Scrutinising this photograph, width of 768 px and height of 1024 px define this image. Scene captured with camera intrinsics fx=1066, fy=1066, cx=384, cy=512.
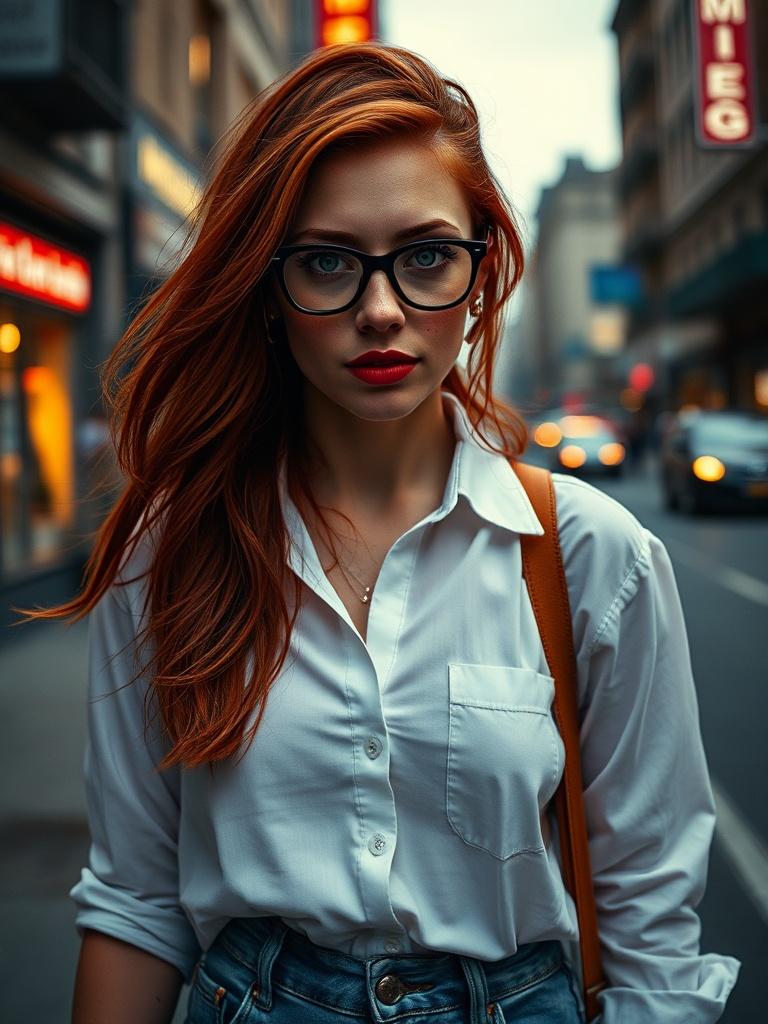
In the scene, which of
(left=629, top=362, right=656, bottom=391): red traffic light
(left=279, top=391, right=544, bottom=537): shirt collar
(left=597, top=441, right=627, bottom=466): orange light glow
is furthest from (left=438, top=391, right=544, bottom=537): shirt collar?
(left=629, top=362, right=656, bottom=391): red traffic light

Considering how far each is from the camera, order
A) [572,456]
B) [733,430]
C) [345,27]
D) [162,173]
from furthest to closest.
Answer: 1. [572,456]
2. [733,430]
3. [162,173]
4. [345,27]

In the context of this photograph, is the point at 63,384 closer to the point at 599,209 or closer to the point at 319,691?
the point at 319,691

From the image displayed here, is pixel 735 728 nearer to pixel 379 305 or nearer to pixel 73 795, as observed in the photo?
pixel 73 795

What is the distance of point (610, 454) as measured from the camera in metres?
26.7

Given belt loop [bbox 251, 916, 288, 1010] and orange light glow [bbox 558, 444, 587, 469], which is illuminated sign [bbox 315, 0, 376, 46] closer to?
belt loop [bbox 251, 916, 288, 1010]

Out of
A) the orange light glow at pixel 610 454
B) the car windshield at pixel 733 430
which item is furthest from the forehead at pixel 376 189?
the orange light glow at pixel 610 454

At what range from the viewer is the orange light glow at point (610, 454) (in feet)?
87.2

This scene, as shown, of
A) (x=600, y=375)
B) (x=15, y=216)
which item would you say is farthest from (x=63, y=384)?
(x=600, y=375)

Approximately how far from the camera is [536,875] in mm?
1473

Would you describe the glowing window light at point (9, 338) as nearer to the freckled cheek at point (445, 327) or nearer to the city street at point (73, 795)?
the city street at point (73, 795)

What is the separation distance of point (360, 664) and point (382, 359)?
422 mm

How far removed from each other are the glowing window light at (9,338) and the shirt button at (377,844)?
8.83 metres

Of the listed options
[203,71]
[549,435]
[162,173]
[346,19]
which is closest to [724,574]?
[346,19]

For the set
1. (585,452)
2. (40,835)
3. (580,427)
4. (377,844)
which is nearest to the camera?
(377,844)
